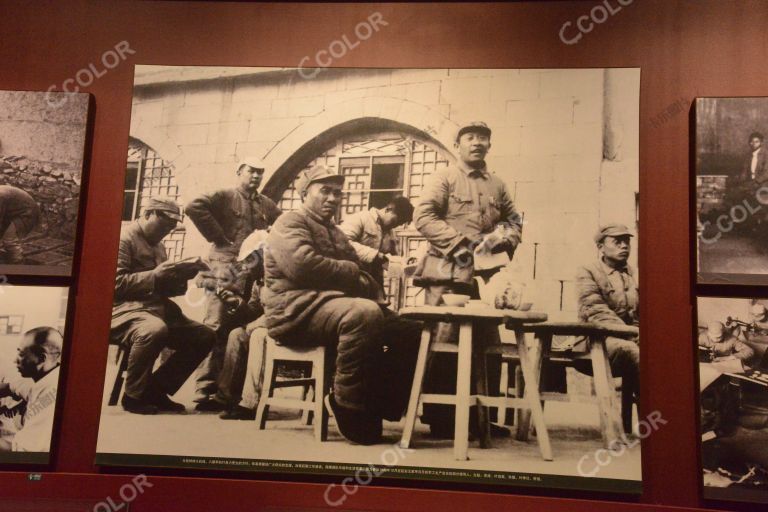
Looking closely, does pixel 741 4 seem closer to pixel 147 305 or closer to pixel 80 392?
pixel 147 305

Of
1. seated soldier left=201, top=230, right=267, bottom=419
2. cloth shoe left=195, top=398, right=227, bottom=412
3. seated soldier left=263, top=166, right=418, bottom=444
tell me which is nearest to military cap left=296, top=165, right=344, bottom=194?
seated soldier left=263, top=166, right=418, bottom=444

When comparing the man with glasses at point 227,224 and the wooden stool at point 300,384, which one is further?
the man with glasses at point 227,224

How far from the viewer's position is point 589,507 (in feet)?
8.79

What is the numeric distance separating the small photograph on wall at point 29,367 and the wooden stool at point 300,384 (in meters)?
1.01

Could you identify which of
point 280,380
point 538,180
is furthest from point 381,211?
point 280,380

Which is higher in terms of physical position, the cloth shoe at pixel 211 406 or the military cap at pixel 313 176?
the military cap at pixel 313 176

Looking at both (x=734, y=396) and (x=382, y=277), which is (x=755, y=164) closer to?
(x=734, y=396)

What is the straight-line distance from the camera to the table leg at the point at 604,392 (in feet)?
8.89

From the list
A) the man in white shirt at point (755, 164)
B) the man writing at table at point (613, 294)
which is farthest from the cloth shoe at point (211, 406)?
the man in white shirt at point (755, 164)

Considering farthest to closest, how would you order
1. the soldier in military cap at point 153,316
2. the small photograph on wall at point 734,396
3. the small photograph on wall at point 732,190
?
1. the soldier in military cap at point 153,316
2. the small photograph on wall at point 732,190
3. the small photograph on wall at point 734,396

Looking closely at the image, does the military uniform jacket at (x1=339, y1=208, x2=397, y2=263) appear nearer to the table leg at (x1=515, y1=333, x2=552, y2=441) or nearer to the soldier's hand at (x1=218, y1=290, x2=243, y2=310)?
the soldier's hand at (x1=218, y1=290, x2=243, y2=310)

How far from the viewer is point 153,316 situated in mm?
3004

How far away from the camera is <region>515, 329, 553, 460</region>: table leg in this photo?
274cm

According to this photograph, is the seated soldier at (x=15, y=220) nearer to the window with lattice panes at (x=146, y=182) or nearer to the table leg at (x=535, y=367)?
the window with lattice panes at (x=146, y=182)
